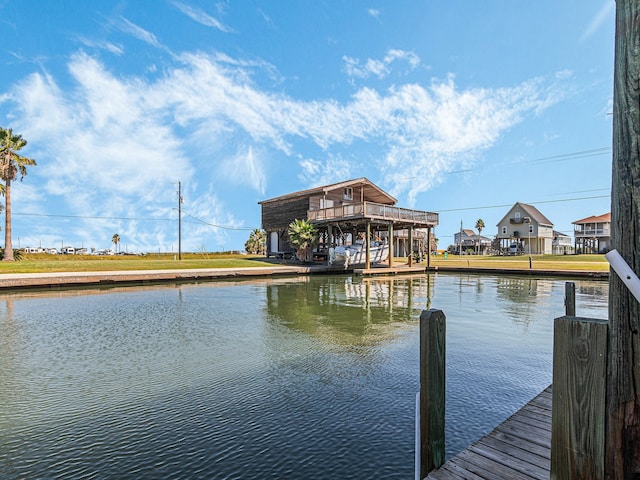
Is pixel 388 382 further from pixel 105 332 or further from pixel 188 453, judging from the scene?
pixel 105 332

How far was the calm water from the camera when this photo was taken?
2.93 meters

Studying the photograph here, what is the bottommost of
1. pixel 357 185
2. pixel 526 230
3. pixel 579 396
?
pixel 579 396

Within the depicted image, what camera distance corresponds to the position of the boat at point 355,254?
23.2 metres

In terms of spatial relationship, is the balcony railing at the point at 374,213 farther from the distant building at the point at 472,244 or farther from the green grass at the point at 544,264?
the distant building at the point at 472,244

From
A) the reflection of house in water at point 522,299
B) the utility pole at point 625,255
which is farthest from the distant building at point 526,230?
the utility pole at point 625,255

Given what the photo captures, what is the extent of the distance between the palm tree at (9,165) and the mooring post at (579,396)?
31.8 meters

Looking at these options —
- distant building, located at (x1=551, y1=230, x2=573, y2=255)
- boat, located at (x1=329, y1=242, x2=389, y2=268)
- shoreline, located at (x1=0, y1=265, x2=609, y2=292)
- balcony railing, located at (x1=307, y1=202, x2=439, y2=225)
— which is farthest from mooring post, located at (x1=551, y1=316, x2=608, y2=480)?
distant building, located at (x1=551, y1=230, x2=573, y2=255)

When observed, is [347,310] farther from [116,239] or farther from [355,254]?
[116,239]

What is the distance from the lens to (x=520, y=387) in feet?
14.1

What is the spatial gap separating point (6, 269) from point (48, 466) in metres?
19.6

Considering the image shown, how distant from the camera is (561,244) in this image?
2194 inches

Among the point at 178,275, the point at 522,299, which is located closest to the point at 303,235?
the point at 178,275

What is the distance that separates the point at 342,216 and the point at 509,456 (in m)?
20.8

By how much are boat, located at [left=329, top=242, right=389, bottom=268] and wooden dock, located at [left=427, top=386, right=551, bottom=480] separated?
20170mm
